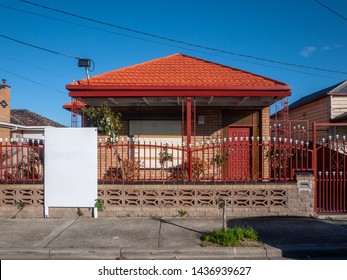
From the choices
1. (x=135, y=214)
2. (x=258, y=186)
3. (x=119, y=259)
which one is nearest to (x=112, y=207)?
(x=135, y=214)

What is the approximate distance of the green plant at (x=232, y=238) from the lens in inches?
232

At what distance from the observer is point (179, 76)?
10852 millimetres

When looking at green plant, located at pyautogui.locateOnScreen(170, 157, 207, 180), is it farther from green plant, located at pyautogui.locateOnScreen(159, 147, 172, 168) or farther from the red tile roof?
the red tile roof

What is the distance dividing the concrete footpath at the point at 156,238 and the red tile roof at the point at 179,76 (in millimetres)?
3871

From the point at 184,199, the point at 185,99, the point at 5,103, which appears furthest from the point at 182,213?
the point at 5,103

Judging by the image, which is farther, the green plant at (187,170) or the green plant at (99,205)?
the green plant at (187,170)

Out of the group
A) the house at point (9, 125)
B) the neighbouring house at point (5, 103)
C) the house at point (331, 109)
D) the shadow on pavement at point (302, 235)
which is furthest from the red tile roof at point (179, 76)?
the neighbouring house at point (5, 103)

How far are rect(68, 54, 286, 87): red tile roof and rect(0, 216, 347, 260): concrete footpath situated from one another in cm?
387

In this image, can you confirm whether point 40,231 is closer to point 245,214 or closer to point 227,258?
point 227,258

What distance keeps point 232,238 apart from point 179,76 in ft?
20.2

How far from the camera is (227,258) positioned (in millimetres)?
5488

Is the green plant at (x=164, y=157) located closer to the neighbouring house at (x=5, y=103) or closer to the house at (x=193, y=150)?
the house at (x=193, y=150)

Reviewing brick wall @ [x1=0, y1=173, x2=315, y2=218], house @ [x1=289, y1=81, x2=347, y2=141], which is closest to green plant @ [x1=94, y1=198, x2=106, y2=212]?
brick wall @ [x1=0, y1=173, x2=315, y2=218]

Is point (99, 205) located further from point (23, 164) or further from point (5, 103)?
point (5, 103)
